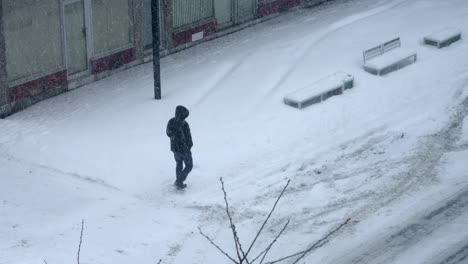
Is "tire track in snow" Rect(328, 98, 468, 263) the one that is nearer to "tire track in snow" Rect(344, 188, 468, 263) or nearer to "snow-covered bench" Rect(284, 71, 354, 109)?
"tire track in snow" Rect(344, 188, 468, 263)

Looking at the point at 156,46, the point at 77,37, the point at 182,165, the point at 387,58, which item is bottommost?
the point at 182,165

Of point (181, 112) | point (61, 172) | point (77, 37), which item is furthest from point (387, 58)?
point (61, 172)

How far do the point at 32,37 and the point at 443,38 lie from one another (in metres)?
10.5

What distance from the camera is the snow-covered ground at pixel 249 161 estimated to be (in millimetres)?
14391

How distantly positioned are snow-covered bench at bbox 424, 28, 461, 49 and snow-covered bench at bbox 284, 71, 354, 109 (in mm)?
3807

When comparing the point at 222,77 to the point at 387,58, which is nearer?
the point at 222,77

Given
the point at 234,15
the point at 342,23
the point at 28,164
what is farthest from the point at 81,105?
the point at 342,23

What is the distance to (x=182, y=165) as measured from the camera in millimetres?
15898

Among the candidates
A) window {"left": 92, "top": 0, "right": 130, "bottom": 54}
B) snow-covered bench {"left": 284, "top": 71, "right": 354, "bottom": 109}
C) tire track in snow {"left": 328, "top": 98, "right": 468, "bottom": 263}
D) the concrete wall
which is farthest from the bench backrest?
the concrete wall

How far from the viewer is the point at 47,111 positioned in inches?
754

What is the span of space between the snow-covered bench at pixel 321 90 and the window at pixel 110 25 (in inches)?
188

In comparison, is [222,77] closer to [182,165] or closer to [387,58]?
[387,58]

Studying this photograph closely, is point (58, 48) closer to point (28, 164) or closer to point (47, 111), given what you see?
point (47, 111)

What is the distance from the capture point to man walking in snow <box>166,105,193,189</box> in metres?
15.5
